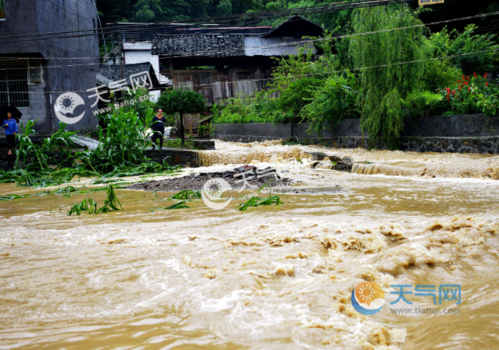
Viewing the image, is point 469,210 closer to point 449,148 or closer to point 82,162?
point 449,148

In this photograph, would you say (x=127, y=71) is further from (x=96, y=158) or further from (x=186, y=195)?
(x=186, y=195)

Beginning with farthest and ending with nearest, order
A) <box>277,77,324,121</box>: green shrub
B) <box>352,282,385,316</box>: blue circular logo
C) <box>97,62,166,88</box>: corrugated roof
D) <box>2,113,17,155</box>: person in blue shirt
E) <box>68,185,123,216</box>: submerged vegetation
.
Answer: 1. <box>97,62,166,88</box>: corrugated roof
2. <box>277,77,324,121</box>: green shrub
3. <box>2,113,17,155</box>: person in blue shirt
4. <box>68,185,123,216</box>: submerged vegetation
5. <box>352,282,385,316</box>: blue circular logo

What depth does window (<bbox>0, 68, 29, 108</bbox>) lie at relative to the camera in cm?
1585

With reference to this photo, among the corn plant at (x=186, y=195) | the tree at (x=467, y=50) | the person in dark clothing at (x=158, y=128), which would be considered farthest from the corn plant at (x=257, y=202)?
the tree at (x=467, y=50)

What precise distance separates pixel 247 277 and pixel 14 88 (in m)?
16.3

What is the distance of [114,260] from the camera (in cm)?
353

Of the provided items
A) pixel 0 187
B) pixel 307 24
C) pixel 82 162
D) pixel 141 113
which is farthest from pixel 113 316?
pixel 307 24

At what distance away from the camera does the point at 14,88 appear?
52.1 feet

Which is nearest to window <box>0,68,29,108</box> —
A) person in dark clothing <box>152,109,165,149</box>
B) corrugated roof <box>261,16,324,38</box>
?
person in dark clothing <box>152,109,165,149</box>

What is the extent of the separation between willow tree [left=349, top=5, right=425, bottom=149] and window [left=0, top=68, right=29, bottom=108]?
12.5m

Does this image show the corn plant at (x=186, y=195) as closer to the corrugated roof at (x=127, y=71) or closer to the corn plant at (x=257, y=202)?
the corn plant at (x=257, y=202)

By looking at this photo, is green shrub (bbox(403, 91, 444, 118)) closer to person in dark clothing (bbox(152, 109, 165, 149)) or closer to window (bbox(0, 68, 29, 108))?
person in dark clothing (bbox(152, 109, 165, 149))

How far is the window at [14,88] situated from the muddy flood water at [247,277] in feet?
38.5

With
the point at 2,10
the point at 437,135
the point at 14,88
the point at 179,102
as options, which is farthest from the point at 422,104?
the point at 2,10
